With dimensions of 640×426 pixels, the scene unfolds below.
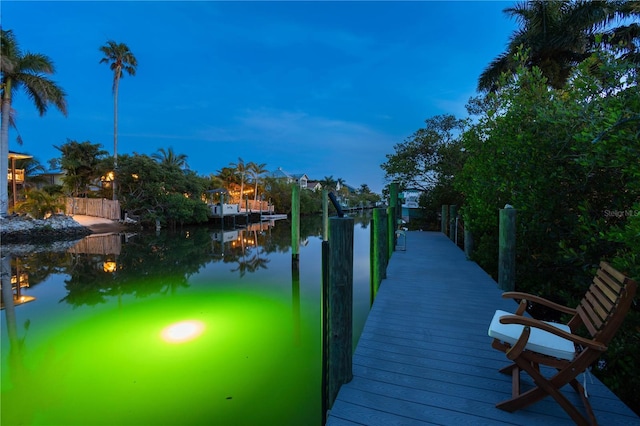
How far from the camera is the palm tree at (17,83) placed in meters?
15.6

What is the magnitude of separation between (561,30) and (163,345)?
55.3 ft

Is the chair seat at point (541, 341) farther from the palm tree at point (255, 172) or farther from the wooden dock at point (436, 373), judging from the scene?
the palm tree at point (255, 172)

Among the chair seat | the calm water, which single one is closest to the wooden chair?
the chair seat

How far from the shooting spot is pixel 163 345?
4945 millimetres

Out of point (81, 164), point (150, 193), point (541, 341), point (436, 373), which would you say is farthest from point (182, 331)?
point (81, 164)

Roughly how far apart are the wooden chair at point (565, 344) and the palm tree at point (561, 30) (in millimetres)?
12406

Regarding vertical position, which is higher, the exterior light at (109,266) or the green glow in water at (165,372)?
the exterior light at (109,266)

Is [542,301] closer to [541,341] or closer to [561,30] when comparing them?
[541,341]

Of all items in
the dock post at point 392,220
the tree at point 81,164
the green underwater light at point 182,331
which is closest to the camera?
the green underwater light at point 182,331

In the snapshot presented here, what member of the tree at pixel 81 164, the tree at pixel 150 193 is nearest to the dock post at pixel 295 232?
the tree at pixel 150 193

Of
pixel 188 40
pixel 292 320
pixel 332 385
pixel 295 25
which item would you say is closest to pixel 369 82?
pixel 295 25

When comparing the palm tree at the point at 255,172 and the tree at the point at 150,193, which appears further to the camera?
the palm tree at the point at 255,172

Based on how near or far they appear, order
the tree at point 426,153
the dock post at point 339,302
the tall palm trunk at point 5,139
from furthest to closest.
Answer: the tall palm trunk at point 5,139, the tree at point 426,153, the dock post at point 339,302

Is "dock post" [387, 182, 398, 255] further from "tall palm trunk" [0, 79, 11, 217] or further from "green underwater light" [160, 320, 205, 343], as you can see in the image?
"tall palm trunk" [0, 79, 11, 217]
